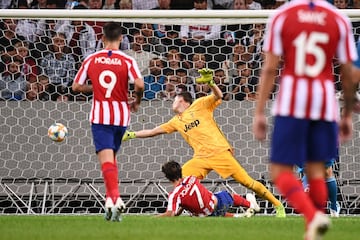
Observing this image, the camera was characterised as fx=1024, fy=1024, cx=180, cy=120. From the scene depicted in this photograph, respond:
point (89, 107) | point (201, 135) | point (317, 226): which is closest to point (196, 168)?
point (201, 135)

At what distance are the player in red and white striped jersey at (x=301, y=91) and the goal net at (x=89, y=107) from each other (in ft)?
25.6

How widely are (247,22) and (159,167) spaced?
2.72m

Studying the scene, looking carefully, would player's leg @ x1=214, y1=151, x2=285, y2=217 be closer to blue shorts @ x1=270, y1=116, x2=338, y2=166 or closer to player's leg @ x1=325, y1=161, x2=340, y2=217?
player's leg @ x1=325, y1=161, x2=340, y2=217

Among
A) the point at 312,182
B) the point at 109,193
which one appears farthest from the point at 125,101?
the point at 312,182

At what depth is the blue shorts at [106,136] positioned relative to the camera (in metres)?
10.5

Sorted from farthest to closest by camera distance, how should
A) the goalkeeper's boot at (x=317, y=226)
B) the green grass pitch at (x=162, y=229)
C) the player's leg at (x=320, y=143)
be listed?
the green grass pitch at (x=162, y=229) < the player's leg at (x=320, y=143) < the goalkeeper's boot at (x=317, y=226)

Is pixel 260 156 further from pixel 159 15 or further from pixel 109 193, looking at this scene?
pixel 109 193

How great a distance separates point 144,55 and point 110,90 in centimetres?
391

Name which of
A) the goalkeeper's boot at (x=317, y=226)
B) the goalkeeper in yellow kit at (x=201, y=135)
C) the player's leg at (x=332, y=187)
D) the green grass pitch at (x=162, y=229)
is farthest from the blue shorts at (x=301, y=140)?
the goalkeeper in yellow kit at (x=201, y=135)

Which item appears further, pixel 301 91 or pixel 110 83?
pixel 110 83

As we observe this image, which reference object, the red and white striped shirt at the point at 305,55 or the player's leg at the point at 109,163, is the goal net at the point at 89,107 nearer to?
the player's leg at the point at 109,163

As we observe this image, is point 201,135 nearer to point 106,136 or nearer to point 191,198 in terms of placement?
point 191,198

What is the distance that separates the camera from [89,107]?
574 inches

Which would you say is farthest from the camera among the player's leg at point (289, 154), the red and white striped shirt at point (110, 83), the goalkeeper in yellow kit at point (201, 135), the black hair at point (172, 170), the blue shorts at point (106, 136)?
the goalkeeper in yellow kit at point (201, 135)
